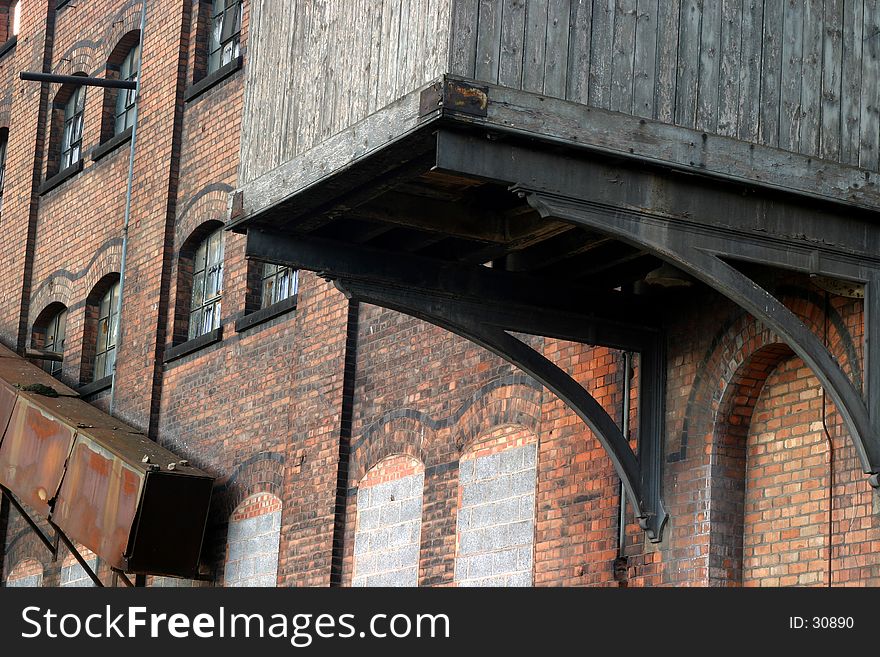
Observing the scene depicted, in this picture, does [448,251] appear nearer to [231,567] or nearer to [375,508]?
[375,508]

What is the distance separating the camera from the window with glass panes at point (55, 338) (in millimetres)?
19125

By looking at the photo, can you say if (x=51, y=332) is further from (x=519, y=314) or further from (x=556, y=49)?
(x=556, y=49)

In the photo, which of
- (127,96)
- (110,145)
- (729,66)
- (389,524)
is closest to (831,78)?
(729,66)

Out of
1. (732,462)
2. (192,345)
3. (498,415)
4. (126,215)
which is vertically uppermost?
(126,215)

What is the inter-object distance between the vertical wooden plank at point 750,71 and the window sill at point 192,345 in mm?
7966

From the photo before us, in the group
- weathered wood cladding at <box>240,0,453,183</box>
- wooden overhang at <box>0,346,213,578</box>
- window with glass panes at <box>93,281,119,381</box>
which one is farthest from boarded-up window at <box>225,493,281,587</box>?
weathered wood cladding at <box>240,0,453,183</box>

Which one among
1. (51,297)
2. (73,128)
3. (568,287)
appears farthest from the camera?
(73,128)

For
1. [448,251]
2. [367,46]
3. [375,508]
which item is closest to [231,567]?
[375,508]

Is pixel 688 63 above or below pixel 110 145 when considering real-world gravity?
below

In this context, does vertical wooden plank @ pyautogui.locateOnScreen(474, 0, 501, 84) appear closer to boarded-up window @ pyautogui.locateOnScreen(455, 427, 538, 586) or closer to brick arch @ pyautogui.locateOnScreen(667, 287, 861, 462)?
brick arch @ pyautogui.locateOnScreen(667, 287, 861, 462)

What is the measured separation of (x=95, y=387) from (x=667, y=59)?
10834mm

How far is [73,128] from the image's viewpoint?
20.1 metres

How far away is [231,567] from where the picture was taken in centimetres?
1464

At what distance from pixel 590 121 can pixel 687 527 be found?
2.81 meters
